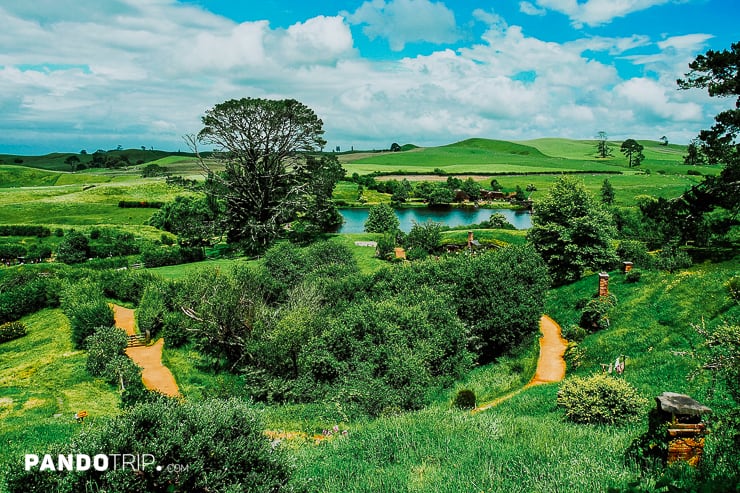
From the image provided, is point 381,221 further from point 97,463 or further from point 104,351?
point 97,463

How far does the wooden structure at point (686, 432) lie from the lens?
721 cm

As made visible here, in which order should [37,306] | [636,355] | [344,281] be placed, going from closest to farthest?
[636,355]
[344,281]
[37,306]

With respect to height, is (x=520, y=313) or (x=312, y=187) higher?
(x=312, y=187)

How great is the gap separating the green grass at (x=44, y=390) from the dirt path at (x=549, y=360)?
1453 centimetres

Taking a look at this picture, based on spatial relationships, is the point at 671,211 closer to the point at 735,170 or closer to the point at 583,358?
the point at 735,170

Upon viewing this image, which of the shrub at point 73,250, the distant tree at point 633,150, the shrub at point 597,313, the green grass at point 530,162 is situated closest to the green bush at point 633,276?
the shrub at point 597,313

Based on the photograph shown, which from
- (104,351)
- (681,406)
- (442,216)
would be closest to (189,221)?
(104,351)

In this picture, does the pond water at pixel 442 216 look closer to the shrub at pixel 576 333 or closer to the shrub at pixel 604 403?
the shrub at pixel 576 333

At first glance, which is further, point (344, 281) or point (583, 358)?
point (344, 281)

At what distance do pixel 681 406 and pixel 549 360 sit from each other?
1512 centimetres

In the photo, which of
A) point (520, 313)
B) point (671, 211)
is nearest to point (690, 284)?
point (520, 313)

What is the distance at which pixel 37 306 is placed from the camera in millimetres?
33938

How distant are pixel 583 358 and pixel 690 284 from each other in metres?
5.95

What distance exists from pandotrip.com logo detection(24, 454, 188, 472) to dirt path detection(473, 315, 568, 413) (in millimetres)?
11927
